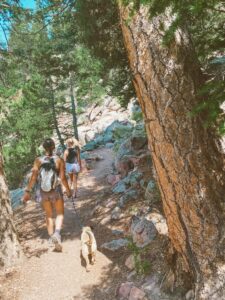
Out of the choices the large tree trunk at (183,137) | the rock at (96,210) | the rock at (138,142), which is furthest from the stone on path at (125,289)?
the rock at (138,142)

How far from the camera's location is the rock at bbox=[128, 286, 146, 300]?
16.0ft

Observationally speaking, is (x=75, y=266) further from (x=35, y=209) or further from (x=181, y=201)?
(x=35, y=209)

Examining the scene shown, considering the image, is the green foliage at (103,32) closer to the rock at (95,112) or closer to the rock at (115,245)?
the rock at (115,245)

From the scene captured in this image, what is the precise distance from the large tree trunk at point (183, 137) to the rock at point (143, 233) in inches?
80.5

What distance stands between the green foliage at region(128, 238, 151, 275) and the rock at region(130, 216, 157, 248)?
181 mm

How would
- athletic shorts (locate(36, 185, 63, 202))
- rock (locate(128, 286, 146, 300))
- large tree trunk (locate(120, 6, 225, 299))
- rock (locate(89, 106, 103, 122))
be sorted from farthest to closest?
rock (locate(89, 106, 103, 122))
athletic shorts (locate(36, 185, 63, 202))
rock (locate(128, 286, 146, 300))
large tree trunk (locate(120, 6, 225, 299))

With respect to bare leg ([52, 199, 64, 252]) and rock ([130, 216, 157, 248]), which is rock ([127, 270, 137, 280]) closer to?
rock ([130, 216, 157, 248])

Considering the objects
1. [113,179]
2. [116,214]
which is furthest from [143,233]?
[113,179]

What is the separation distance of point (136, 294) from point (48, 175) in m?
2.77

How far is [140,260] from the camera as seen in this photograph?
554cm

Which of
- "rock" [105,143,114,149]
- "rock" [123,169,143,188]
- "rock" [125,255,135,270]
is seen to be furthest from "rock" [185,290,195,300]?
"rock" [105,143,114,149]

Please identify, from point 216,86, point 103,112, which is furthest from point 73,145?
point 103,112

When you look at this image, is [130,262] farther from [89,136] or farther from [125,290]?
[89,136]

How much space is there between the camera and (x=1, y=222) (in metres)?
6.34
